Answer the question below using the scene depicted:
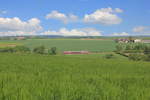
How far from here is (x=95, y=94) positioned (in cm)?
382

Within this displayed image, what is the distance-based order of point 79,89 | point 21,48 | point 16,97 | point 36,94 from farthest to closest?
point 21,48 → point 79,89 → point 36,94 → point 16,97

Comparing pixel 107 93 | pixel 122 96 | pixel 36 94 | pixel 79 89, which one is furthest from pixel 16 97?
pixel 122 96

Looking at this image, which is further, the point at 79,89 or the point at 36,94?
the point at 79,89

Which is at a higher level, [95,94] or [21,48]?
[95,94]

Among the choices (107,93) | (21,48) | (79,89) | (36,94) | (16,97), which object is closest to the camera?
(16,97)

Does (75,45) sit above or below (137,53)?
below

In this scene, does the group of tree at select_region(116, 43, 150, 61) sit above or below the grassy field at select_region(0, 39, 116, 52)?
above

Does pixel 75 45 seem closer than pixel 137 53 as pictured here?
No

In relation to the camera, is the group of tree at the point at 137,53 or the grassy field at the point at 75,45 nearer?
the group of tree at the point at 137,53

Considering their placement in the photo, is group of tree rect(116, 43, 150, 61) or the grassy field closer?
group of tree rect(116, 43, 150, 61)

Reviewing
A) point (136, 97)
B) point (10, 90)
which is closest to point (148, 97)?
point (136, 97)

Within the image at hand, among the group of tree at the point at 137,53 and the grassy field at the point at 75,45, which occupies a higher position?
the group of tree at the point at 137,53

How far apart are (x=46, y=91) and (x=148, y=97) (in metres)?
1.72

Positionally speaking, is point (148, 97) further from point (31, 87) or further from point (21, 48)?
point (21, 48)
